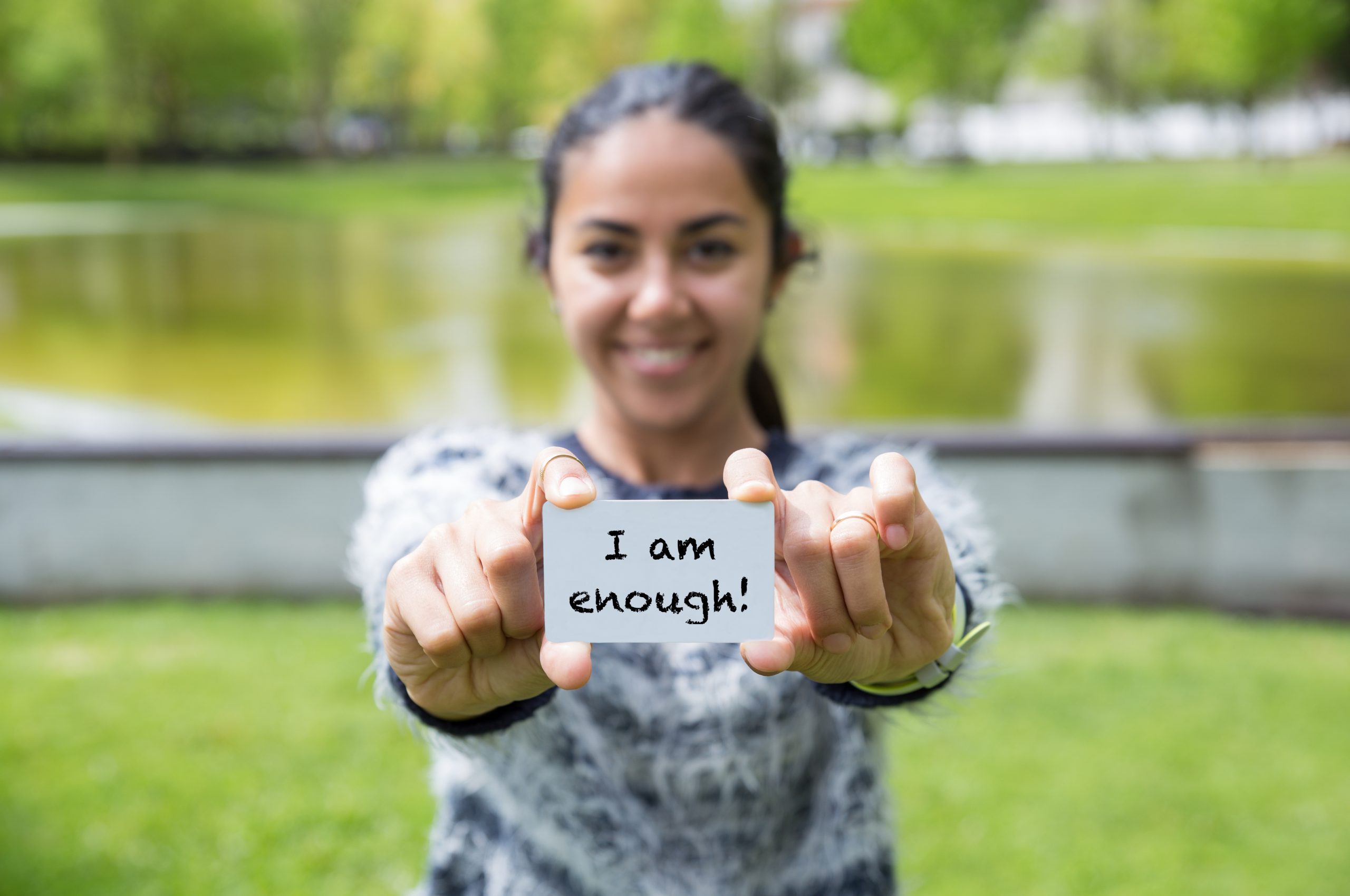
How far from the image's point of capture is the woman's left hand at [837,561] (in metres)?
0.81

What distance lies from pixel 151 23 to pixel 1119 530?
2142 cm

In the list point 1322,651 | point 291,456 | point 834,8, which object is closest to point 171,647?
point 291,456

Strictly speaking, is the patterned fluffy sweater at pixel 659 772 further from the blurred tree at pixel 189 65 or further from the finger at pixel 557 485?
the blurred tree at pixel 189 65

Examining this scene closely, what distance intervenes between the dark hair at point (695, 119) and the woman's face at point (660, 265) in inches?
0.8

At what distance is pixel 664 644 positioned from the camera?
1.18 metres

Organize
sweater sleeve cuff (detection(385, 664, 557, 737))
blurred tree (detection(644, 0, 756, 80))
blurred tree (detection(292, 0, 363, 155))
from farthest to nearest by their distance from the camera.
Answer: blurred tree (detection(644, 0, 756, 80))
blurred tree (detection(292, 0, 363, 155))
sweater sleeve cuff (detection(385, 664, 557, 737))

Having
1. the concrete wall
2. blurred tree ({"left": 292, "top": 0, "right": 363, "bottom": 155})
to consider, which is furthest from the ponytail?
blurred tree ({"left": 292, "top": 0, "right": 363, "bottom": 155})

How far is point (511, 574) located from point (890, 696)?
1.32ft

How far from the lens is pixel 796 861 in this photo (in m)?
1.22

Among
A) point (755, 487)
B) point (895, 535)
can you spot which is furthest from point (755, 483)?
point (895, 535)

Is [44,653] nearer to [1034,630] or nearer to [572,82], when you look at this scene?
[1034,630]

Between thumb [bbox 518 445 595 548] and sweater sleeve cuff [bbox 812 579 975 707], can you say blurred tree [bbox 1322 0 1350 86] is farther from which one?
thumb [bbox 518 445 595 548]

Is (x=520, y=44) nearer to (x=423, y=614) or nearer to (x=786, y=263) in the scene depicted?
(x=786, y=263)

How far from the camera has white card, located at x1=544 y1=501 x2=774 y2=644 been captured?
2.62ft
